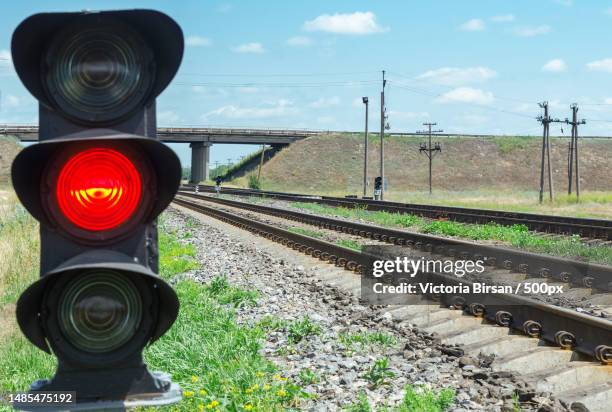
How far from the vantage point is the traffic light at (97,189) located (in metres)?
1.99

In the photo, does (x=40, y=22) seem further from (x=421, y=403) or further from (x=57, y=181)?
(x=421, y=403)

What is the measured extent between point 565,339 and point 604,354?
541 millimetres

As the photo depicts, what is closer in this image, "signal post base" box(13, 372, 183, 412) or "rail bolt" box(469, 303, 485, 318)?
"signal post base" box(13, 372, 183, 412)

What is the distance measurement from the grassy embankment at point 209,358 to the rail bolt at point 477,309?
5.42 ft

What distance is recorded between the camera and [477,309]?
7.55 meters

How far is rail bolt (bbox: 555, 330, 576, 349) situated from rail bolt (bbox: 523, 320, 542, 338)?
365 millimetres

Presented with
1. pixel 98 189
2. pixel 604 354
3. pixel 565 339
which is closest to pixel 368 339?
pixel 565 339

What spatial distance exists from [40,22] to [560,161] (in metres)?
124

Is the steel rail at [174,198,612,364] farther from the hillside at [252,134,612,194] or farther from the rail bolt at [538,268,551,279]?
the hillside at [252,134,612,194]

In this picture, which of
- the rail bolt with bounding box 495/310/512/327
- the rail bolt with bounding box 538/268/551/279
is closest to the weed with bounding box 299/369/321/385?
the rail bolt with bounding box 495/310/512/327

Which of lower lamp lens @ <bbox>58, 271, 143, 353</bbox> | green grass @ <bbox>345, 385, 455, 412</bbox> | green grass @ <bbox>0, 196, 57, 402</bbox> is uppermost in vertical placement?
lower lamp lens @ <bbox>58, 271, 143, 353</bbox>

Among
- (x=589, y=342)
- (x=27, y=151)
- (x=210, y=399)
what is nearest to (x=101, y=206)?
(x=27, y=151)

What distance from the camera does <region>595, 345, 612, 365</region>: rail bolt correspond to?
5.49 m

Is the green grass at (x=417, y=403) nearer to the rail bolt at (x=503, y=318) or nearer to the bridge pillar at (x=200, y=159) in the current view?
the rail bolt at (x=503, y=318)
